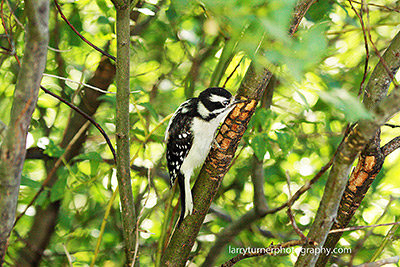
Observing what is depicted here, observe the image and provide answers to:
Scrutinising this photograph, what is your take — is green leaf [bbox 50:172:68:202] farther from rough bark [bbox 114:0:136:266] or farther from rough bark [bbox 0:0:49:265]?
rough bark [bbox 0:0:49:265]

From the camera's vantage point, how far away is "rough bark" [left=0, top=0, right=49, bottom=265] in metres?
0.70

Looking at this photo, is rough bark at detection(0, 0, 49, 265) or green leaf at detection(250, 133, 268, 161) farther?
green leaf at detection(250, 133, 268, 161)

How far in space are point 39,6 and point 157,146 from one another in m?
2.02

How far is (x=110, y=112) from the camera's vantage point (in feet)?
7.48

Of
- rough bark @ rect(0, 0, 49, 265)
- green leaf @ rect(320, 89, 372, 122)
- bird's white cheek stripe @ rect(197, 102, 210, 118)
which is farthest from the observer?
bird's white cheek stripe @ rect(197, 102, 210, 118)

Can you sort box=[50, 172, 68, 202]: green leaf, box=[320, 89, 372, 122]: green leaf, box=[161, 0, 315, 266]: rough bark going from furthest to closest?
1. box=[50, 172, 68, 202]: green leaf
2. box=[161, 0, 315, 266]: rough bark
3. box=[320, 89, 372, 122]: green leaf

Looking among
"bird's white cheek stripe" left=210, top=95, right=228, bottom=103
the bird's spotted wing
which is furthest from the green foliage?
"bird's white cheek stripe" left=210, top=95, right=228, bottom=103

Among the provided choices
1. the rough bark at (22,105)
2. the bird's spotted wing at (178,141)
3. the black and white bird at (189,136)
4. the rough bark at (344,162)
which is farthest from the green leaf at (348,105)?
the bird's spotted wing at (178,141)

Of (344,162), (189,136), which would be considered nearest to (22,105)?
(344,162)

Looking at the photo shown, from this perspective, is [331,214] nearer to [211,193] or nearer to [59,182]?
[211,193]

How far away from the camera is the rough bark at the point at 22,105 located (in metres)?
0.70

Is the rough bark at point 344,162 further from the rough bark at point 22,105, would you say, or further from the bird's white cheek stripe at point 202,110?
the bird's white cheek stripe at point 202,110

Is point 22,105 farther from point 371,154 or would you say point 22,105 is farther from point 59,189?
point 59,189

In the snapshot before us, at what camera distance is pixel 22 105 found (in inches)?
29.5
